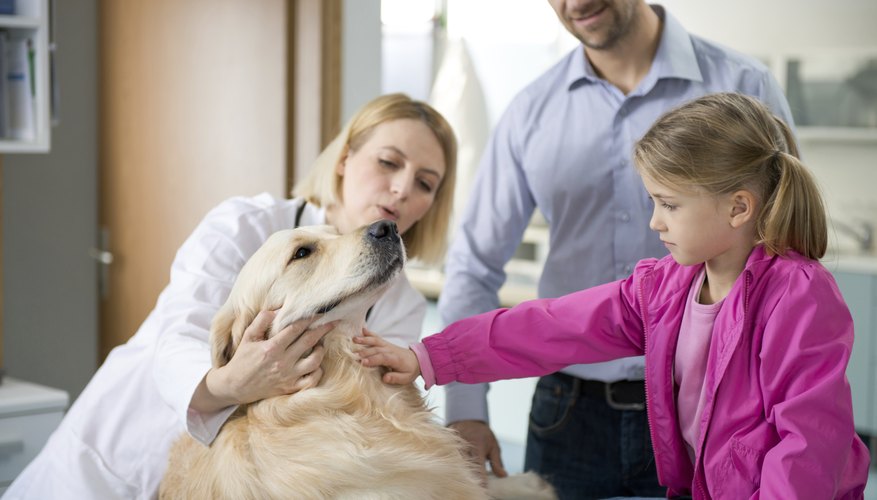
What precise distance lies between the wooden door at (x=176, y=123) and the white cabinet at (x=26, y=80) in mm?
542

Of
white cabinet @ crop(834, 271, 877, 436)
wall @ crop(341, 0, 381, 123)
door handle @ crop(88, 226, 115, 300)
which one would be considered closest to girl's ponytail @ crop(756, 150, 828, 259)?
wall @ crop(341, 0, 381, 123)

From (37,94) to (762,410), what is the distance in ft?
7.60

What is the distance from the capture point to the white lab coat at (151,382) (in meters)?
1.71

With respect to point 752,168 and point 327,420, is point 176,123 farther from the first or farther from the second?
point 752,168

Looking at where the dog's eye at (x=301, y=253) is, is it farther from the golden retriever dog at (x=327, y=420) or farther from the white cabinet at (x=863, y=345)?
the white cabinet at (x=863, y=345)

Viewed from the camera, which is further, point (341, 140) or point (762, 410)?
point (341, 140)

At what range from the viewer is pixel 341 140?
203 centimetres

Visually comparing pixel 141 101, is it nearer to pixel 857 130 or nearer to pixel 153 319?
pixel 153 319

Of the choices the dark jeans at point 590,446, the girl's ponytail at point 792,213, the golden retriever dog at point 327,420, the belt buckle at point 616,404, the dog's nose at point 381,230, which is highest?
the girl's ponytail at point 792,213

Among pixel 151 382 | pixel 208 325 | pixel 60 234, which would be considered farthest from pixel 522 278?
pixel 208 325

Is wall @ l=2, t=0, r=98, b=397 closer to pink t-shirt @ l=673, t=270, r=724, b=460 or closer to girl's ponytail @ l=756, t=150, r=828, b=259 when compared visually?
pink t-shirt @ l=673, t=270, r=724, b=460

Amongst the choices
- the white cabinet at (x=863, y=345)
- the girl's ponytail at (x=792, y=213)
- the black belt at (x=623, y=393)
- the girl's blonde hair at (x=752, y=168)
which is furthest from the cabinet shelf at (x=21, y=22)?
the white cabinet at (x=863, y=345)

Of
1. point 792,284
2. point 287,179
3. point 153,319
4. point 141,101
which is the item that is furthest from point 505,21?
point 792,284

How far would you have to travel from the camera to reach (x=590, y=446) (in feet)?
6.68
